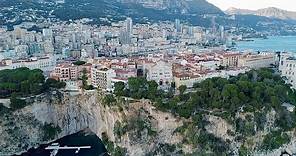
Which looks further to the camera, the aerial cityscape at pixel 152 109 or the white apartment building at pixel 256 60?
the white apartment building at pixel 256 60

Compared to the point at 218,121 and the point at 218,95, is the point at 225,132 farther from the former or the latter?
the point at 218,95

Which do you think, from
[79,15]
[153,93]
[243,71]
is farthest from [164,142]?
[79,15]

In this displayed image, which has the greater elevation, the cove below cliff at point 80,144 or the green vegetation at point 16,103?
the green vegetation at point 16,103

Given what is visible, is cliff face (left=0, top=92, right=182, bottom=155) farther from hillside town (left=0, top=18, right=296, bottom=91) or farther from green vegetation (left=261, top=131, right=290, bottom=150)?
green vegetation (left=261, top=131, right=290, bottom=150)

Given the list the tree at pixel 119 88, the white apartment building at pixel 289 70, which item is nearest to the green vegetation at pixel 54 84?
the tree at pixel 119 88

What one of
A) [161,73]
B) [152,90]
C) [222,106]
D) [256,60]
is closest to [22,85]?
[152,90]

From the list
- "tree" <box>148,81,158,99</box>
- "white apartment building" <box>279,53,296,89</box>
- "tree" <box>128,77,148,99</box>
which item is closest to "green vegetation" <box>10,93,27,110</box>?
"tree" <box>128,77,148,99</box>

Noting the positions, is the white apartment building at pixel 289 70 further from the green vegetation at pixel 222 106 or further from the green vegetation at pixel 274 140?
the green vegetation at pixel 274 140
